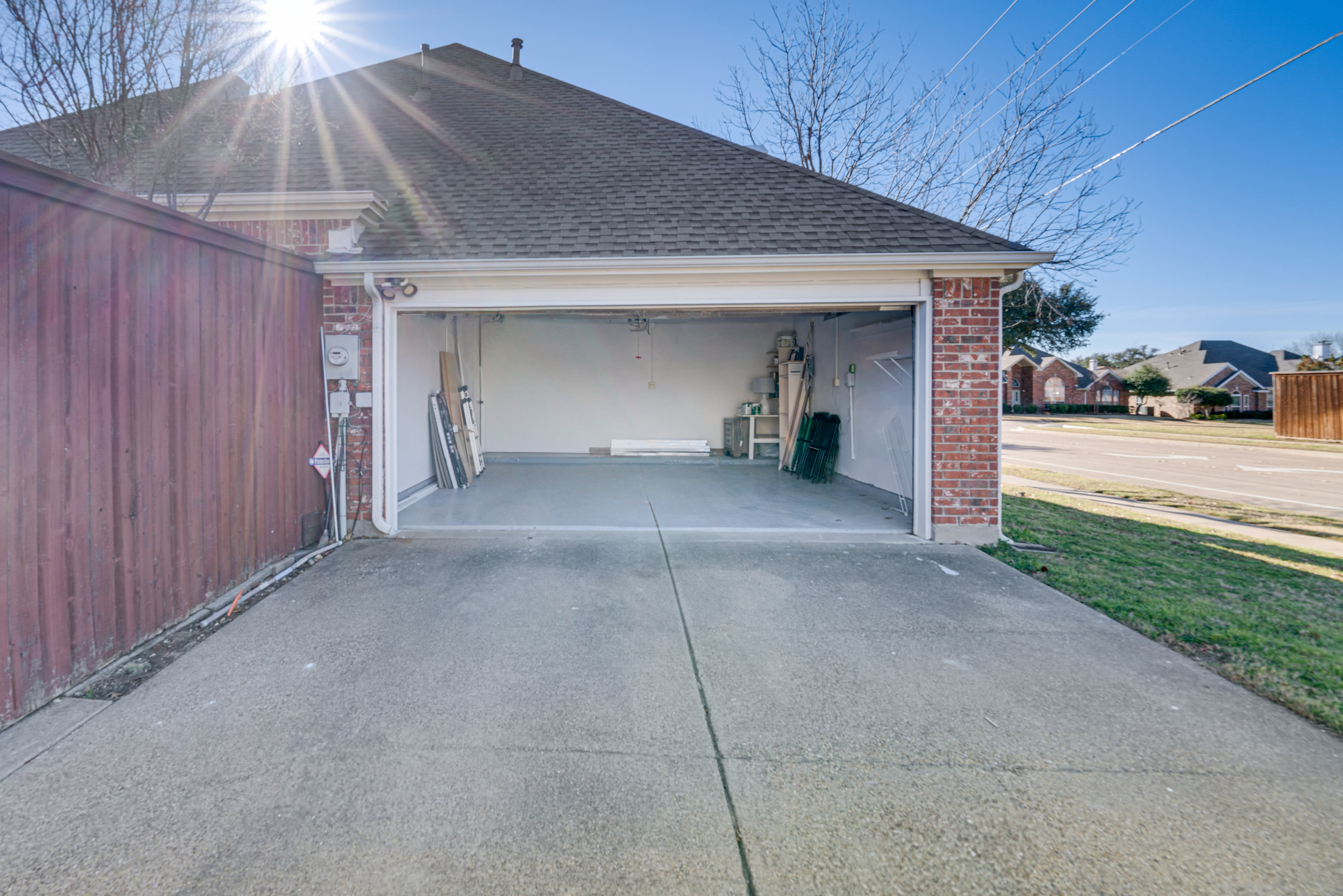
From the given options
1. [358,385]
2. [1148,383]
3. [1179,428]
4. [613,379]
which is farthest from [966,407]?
[1148,383]

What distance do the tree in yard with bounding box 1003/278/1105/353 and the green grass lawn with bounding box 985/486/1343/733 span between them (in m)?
4.78

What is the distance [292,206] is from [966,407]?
674 centimetres

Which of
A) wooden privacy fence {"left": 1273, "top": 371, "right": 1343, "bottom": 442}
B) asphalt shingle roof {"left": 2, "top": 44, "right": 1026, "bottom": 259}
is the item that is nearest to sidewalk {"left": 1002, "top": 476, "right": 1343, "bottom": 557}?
asphalt shingle roof {"left": 2, "top": 44, "right": 1026, "bottom": 259}

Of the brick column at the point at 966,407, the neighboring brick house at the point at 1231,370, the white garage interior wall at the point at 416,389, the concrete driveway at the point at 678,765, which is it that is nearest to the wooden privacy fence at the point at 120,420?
the concrete driveway at the point at 678,765

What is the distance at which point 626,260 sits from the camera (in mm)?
5441

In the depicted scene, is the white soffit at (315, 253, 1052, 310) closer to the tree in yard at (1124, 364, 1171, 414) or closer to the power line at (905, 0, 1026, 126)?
the power line at (905, 0, 1026, 126)

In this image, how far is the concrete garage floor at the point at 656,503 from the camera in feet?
20.1

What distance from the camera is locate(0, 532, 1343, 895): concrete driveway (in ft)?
6.01

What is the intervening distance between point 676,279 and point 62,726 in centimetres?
499

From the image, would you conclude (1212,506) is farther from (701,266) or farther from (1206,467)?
(701,266)

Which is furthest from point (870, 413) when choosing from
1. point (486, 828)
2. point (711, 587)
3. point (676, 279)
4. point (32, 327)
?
point (32, 327)

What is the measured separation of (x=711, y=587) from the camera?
172 inches

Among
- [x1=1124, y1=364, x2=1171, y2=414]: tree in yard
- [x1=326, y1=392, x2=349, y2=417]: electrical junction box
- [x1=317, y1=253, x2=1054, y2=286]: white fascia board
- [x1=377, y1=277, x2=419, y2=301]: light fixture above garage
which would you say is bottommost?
[x1=326, y1=392, x2=349, y2=417]: electrical junction box

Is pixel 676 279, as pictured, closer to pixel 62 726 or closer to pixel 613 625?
pixel 613 625
